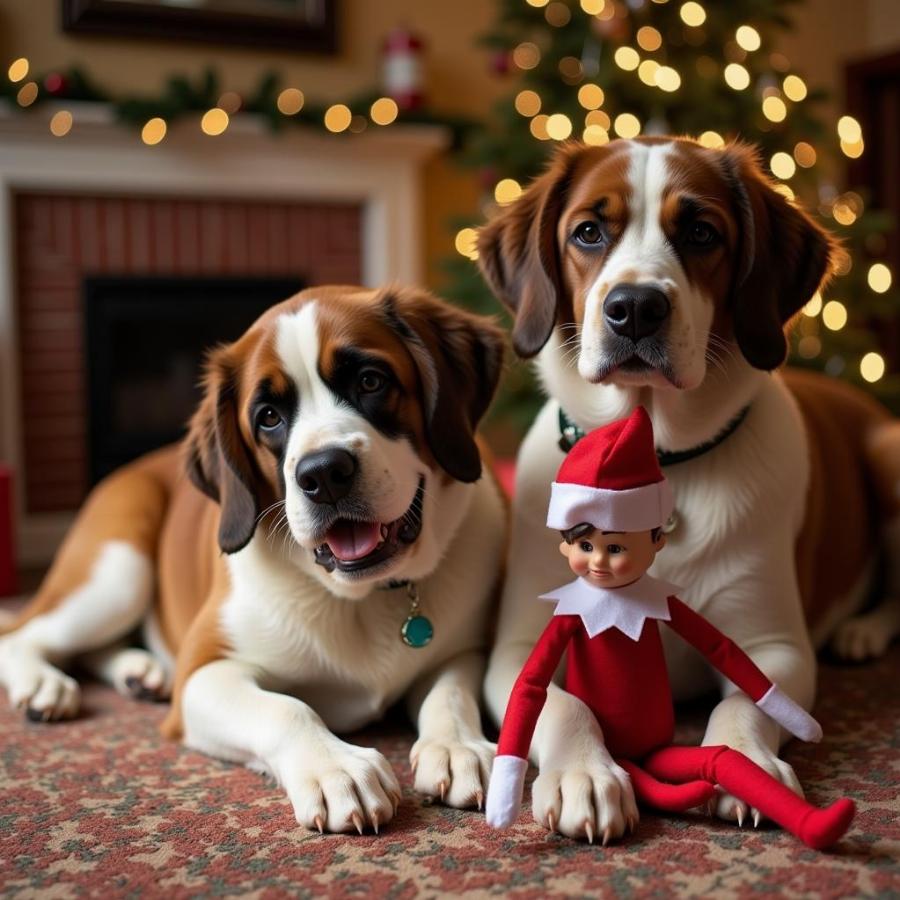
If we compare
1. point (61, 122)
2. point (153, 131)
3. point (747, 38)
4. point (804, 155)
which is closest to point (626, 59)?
point (747, 38)

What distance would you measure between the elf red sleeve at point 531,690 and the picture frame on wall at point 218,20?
4334 mm

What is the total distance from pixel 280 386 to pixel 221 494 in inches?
11.7

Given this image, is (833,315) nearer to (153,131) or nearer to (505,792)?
(153,131)

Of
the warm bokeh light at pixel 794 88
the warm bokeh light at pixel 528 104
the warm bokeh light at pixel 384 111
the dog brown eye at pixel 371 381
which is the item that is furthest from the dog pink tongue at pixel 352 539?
the warm bokeh light at pixel 384 111

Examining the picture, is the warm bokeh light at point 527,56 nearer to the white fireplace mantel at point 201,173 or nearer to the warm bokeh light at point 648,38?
the warm bokeh light at point 648,38

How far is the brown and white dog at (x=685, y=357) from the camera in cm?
188

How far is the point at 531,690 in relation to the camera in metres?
1.64

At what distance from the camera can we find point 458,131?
563 centimetres

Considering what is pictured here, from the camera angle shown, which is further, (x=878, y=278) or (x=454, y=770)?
(x=878, y=278)

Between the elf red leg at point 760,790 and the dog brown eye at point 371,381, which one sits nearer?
the elf red leg at point 760,790

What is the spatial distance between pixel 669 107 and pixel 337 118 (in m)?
1.64

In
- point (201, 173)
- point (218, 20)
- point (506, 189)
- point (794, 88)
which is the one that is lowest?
point (506, 189)

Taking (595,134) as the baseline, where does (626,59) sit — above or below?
above

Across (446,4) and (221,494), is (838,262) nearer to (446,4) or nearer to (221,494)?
(221,494)
